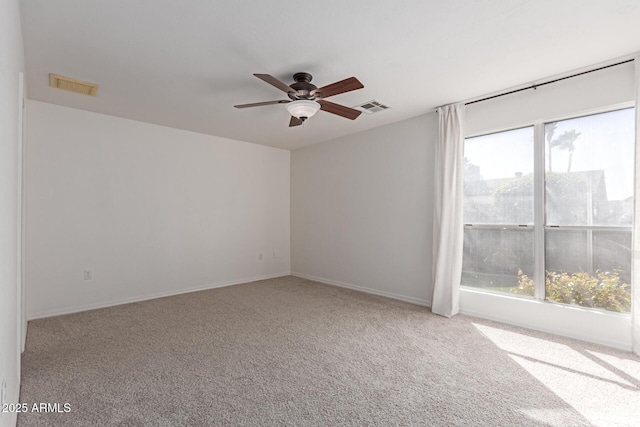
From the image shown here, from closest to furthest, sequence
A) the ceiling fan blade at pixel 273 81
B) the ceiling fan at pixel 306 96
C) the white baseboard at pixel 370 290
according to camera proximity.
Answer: the ceiling fan blade at pixel 273 81
the ceiling fan at pixel 306 96
the white baseboard at pixel 370 290

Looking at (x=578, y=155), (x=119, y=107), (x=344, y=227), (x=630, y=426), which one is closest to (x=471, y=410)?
(x=630, y=426)

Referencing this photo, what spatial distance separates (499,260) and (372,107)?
2.33 meters

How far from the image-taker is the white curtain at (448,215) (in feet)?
12.0

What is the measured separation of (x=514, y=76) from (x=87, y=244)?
5202 millimetres

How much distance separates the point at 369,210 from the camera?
479 centimetres

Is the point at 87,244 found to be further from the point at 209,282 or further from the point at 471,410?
the point at 471,410

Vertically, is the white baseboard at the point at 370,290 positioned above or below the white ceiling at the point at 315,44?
below

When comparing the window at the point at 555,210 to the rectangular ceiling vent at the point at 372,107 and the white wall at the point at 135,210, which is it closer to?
the rectangular ceiling vent at the point at 372,107

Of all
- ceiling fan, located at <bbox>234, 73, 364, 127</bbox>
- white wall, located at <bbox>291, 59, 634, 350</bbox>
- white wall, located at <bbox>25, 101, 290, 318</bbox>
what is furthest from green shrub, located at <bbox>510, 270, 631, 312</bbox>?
white wall, located at <bbox>25, 101, 290, 318</bbox>

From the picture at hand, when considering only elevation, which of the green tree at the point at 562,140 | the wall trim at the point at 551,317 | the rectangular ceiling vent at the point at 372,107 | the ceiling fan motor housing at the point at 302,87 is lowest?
the wall trim at the point at 551,317

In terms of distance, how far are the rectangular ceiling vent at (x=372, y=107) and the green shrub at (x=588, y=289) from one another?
2501mm

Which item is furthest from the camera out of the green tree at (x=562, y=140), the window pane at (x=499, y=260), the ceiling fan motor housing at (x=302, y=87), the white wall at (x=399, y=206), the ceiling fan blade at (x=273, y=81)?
the window pane at (x=499, y=260)

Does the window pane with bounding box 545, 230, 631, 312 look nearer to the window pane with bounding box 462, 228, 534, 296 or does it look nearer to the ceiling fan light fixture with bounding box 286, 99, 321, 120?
the window pane with bounding box 462, 228, 534, 296

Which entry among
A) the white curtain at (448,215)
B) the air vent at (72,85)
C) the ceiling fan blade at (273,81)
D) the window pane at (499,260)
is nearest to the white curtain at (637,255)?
the window pane at (499,260)
